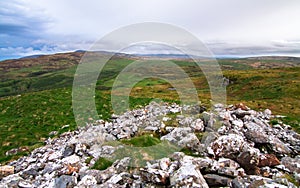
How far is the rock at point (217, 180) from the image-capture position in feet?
33.5

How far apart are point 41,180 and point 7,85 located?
202 meters

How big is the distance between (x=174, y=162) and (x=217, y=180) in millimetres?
2042

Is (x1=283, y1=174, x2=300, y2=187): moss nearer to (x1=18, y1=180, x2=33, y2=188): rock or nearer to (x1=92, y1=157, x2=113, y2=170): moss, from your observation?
(x1=92, y1=157, x2=113, y2=170): moss

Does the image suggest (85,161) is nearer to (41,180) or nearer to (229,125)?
(41,180)

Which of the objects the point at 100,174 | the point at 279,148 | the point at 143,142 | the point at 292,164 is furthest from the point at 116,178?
the point at 279,148

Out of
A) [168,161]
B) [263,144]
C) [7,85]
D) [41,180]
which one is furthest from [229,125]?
[7,85]

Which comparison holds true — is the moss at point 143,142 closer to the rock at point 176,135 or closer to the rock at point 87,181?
the rock at point 176,135

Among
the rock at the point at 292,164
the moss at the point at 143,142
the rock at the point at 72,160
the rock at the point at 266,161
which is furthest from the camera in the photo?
the moss at the point at 143,142

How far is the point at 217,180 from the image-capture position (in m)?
10.4

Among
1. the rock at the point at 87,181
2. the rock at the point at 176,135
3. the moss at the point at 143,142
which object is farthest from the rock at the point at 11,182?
the rock at the point at 176,135

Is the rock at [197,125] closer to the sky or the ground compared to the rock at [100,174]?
closer to the sky

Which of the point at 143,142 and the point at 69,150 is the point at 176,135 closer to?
the point at 143,142

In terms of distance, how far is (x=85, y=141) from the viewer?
50.3 ft

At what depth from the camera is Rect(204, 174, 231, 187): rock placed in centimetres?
1021
